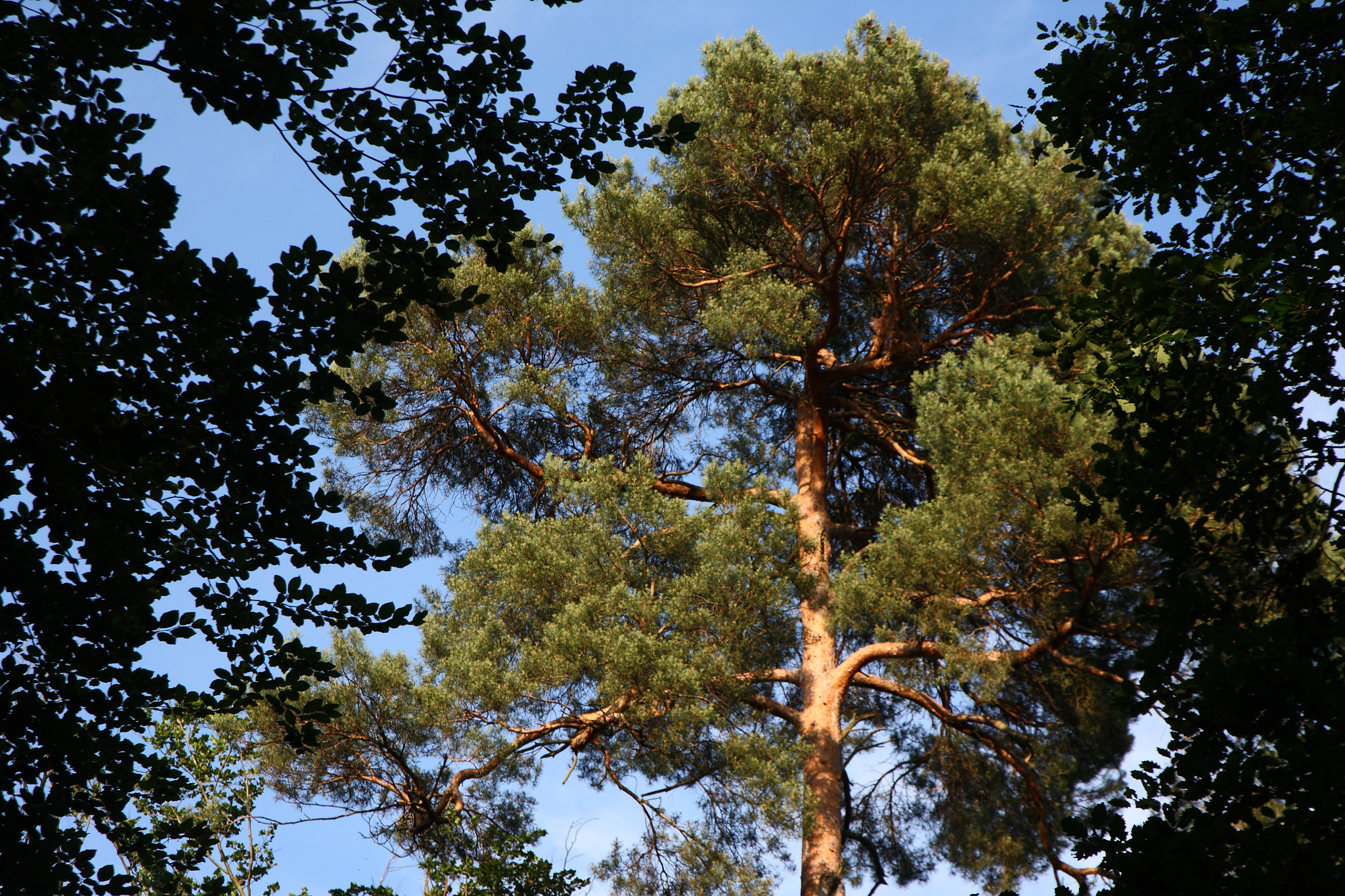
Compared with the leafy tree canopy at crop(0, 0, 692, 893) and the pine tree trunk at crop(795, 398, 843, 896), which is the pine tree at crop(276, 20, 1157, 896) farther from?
the leafy tree canopy at crop(0, 0, 692, 893)

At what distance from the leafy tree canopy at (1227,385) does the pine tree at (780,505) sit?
3.92m

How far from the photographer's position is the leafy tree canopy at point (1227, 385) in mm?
4289

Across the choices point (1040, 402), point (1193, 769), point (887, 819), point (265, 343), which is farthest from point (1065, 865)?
point (265, 343)

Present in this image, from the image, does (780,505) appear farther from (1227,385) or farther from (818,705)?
(1227,385)

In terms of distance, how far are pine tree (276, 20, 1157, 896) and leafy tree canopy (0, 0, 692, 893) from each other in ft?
18.7

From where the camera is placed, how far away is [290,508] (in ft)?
15.5

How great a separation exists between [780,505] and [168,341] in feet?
26.6

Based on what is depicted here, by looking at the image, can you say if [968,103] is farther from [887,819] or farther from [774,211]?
[887,819]

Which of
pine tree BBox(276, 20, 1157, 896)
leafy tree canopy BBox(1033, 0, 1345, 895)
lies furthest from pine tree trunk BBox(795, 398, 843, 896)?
leafy tree canopy BBox(1033, 0, 1345, 895)

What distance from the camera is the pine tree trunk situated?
421 inches

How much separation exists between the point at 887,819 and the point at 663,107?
1054cm

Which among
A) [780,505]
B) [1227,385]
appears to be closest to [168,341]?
[1227,385]

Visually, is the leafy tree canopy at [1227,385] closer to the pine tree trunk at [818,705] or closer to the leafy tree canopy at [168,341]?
the leafy tree canopy at [168,341]

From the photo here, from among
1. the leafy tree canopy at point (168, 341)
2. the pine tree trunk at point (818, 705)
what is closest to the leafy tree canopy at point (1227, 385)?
the leafy tree canopy at point (168, 341)
